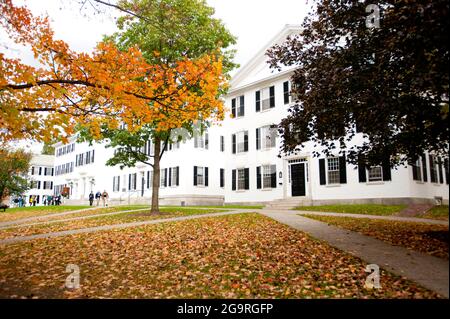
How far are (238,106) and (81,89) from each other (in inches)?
858

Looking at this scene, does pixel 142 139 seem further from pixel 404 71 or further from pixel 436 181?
pixel 436 181

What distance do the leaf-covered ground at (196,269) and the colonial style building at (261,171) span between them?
865 centimetres

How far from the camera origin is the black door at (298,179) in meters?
23.0

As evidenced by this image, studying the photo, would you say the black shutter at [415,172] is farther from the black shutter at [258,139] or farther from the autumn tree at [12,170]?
the autumn tree at [12,170]

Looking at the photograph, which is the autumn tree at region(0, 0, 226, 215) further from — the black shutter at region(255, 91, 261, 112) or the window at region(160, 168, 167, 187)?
the window at region(160, 168, 167, 187)

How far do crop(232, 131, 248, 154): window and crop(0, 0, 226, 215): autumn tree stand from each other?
1949 cm

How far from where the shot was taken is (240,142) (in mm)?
27625

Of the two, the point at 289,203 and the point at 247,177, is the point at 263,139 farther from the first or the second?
the point at 289,203

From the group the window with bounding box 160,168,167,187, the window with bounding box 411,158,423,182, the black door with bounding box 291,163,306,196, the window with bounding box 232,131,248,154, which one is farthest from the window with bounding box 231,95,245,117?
the window with bounding box 411,158,423,182

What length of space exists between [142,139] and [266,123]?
1119 cm

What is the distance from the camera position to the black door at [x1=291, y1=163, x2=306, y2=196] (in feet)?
75.6

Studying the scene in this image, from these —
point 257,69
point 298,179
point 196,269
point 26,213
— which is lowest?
point 26,213

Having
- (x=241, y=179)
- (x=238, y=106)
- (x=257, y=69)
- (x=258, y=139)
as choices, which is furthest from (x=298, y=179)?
(x=257, y=69)

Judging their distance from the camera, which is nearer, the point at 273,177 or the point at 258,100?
the point at 273,177
